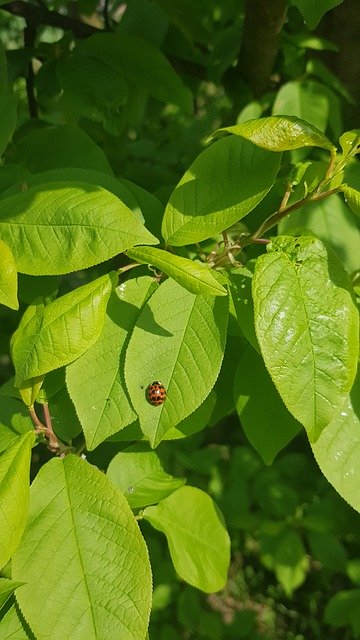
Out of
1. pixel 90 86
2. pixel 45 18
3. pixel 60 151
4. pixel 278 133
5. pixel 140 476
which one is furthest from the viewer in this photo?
pixel 45 18

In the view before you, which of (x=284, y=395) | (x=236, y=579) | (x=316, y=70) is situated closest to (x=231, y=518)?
(x=236, y=579)

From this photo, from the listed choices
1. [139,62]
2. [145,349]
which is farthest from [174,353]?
[139,62]

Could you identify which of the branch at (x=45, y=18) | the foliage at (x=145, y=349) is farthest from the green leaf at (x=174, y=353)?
the branch at (x=45, y=18)

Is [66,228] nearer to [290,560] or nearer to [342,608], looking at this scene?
[290,560]

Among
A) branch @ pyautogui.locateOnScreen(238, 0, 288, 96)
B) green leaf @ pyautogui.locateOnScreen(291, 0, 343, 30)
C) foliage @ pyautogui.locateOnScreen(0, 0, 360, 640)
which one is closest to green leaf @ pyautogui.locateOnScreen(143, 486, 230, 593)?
foliage @ pyautogui.locateOnScreen(0, 0, 360, 640)

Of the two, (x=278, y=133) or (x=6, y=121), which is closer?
(x=278, y=133)

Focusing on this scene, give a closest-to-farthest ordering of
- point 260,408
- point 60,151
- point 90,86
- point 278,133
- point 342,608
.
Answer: point 278,133 → point 260,408 → point 60,151 → point 90,86 → point 342,608

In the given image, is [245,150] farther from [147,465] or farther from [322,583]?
[322,583]
